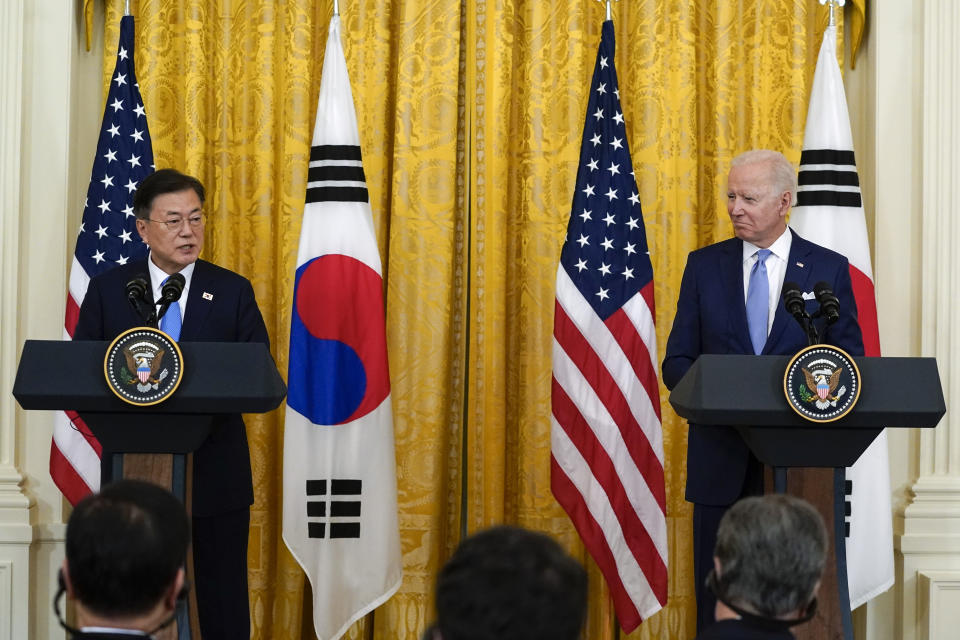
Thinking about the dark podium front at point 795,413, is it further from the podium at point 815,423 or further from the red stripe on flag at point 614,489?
the red stripe on flag at point 614,489

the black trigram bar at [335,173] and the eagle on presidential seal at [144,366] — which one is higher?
the black trigram bar at [335,173]

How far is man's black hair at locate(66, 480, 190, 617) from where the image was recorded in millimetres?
1878

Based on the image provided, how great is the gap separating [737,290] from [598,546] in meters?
1.43

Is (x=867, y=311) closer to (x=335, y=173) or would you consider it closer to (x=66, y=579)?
Result: (x=335, y=173)

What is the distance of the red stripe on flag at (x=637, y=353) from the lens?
4812 millimetres

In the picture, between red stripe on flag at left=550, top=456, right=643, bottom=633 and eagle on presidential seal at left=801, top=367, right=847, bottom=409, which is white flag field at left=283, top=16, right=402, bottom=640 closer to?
red stripe on flag at left=550, top=456, right=643, bottom=633

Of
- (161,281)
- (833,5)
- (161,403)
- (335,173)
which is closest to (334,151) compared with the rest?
(335,173)

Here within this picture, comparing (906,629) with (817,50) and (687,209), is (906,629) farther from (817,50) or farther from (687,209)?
(817,50)

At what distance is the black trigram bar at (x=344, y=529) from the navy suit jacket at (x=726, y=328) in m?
1.54

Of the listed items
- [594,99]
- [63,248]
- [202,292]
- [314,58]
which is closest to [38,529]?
[63,248]

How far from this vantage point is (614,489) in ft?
15.9

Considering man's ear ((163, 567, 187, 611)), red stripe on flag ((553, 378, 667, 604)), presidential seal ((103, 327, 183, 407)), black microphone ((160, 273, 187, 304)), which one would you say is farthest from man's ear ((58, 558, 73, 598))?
red stripe on flag ((553, 378, 667, 604))

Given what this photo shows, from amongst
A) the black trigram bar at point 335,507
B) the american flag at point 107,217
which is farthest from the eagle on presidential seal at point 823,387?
the american flag at point 107,217

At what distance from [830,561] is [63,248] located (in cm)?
341
